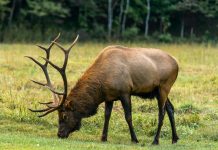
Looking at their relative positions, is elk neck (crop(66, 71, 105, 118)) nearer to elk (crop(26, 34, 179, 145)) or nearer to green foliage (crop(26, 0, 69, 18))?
elk (crop(26, 34, 179, 145))

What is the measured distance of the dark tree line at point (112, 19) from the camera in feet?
148

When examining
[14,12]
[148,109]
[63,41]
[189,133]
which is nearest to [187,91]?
[148,109]

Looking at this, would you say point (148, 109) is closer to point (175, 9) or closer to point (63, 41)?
point (63, 41)

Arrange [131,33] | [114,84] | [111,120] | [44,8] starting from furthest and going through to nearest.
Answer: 1. [131,33]
2. [44,8]
3. [111,120]
4. [114,84]

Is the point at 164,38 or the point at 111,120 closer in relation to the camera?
the point at 111,120

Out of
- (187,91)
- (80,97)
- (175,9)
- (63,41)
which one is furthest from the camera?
(175,9)

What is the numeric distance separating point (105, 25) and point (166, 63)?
37411 millimetres

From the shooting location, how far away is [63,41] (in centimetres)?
4188

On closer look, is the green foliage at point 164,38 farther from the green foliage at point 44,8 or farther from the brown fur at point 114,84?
the brown fur at point 114,84

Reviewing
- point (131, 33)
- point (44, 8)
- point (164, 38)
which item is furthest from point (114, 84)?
point (131, 33)

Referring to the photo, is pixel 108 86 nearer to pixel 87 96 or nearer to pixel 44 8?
pixel 87 96

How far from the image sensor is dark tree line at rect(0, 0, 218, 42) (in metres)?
45.2

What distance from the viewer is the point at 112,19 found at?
167 ft

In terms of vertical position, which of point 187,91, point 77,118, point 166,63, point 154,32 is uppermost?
point 166,63
